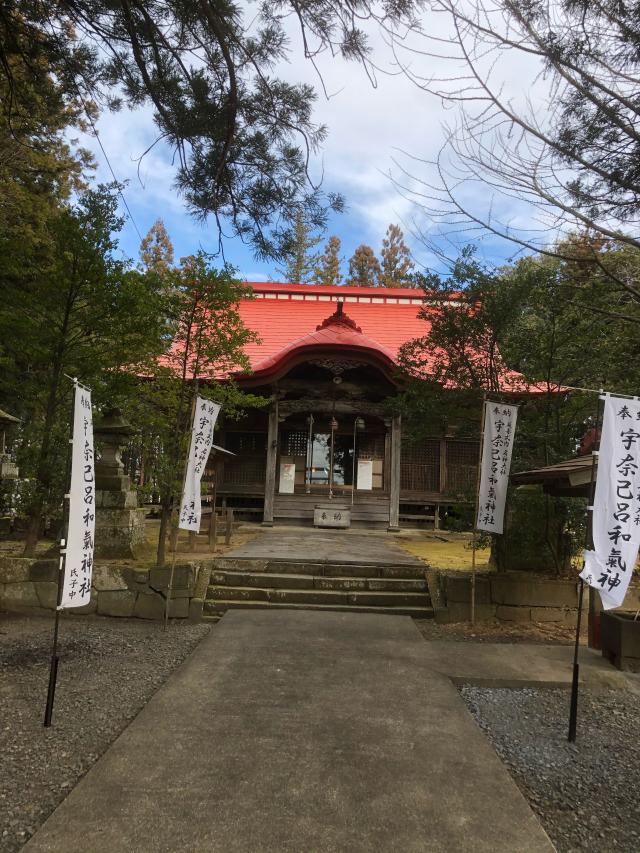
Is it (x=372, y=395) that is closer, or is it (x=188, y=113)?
(x=188, y=113)

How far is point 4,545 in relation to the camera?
8.28 meters

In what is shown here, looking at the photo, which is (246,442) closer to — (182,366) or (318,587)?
(182,366)

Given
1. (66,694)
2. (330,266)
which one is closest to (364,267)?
(330,266)

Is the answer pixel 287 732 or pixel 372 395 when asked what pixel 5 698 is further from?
pixel 372 395

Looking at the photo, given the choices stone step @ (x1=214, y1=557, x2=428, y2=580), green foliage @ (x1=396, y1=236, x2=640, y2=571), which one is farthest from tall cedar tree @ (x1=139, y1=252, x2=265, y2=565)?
green foliage @ (x1=396, y1=236, x2=640, y2=571)

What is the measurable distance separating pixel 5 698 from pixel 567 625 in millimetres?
5834

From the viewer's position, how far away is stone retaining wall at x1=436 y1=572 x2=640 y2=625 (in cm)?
635

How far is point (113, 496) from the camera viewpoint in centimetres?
742

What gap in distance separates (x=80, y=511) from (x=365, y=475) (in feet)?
29.7

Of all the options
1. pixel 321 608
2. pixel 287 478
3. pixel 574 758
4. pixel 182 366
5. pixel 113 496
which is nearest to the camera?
pixel 574 758

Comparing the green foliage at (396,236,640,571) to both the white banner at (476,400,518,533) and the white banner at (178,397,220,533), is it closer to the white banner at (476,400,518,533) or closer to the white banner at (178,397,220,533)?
the white banner at (476,400,518,533)

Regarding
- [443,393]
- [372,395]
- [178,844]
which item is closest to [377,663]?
[178,844]

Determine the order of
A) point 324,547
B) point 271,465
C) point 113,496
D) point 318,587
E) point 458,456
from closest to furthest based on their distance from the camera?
1. point 318,587
2. point 113,496
3. point 324,547
4. point 271,465
5. point 458,456

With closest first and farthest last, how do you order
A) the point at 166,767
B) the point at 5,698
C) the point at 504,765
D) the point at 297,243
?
1. the point at 166,767
2. the point at 504,765
3. the point at 5,698
4. the point at 297,243
